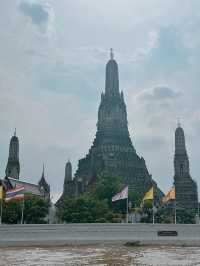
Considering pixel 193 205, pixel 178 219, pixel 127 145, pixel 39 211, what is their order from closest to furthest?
pixel 39 211 < pixel 178 219 < pixel 193 205 < pixel 127 145

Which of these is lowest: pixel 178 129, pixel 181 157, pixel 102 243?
pixel 102 243

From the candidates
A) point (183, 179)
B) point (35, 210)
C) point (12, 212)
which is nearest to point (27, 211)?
point (35, 210)

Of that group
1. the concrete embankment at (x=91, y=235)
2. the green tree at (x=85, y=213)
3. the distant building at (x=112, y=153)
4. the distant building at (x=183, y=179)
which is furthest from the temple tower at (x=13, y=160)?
A: the concrete embankment at (x=91, y=235)

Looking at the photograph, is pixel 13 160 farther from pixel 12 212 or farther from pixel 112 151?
pixel 12 212

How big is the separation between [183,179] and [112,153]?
19470mm

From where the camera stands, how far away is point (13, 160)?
321 ft

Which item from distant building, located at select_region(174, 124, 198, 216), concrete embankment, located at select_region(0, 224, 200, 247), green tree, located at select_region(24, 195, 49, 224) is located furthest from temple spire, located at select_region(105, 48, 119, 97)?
concrete embankment, located at select_region(0, 224, 200, 247)

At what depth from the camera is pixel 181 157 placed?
96.6 m

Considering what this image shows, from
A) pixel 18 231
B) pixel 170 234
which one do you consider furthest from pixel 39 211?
pixel 170 234

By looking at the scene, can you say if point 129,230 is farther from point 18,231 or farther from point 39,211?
point 39,211

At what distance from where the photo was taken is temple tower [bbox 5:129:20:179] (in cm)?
9700

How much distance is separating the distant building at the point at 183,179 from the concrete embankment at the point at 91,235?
5209cm

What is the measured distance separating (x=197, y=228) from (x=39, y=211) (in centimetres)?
2140

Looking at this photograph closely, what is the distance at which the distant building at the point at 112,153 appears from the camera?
102500 mm
